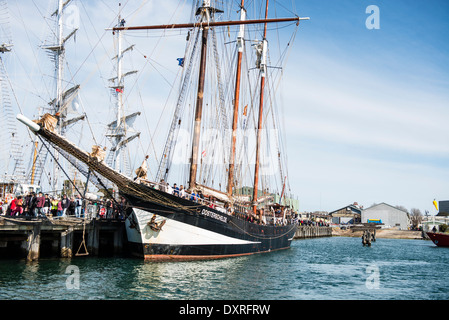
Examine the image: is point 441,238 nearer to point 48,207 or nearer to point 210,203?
point 210,203

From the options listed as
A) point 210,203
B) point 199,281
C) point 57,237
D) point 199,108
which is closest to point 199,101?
point 199,108

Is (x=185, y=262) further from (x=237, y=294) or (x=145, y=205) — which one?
(x=237, y=294)

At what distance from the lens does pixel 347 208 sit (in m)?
119

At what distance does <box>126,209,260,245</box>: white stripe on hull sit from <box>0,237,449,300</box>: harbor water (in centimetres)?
134

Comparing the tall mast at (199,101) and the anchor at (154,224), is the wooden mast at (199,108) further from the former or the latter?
the anchor at (154,224)

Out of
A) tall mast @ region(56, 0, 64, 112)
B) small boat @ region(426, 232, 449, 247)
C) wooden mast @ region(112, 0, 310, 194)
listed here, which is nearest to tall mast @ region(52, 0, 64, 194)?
Result: tall mast @ region(56, 0, 64, 112)
